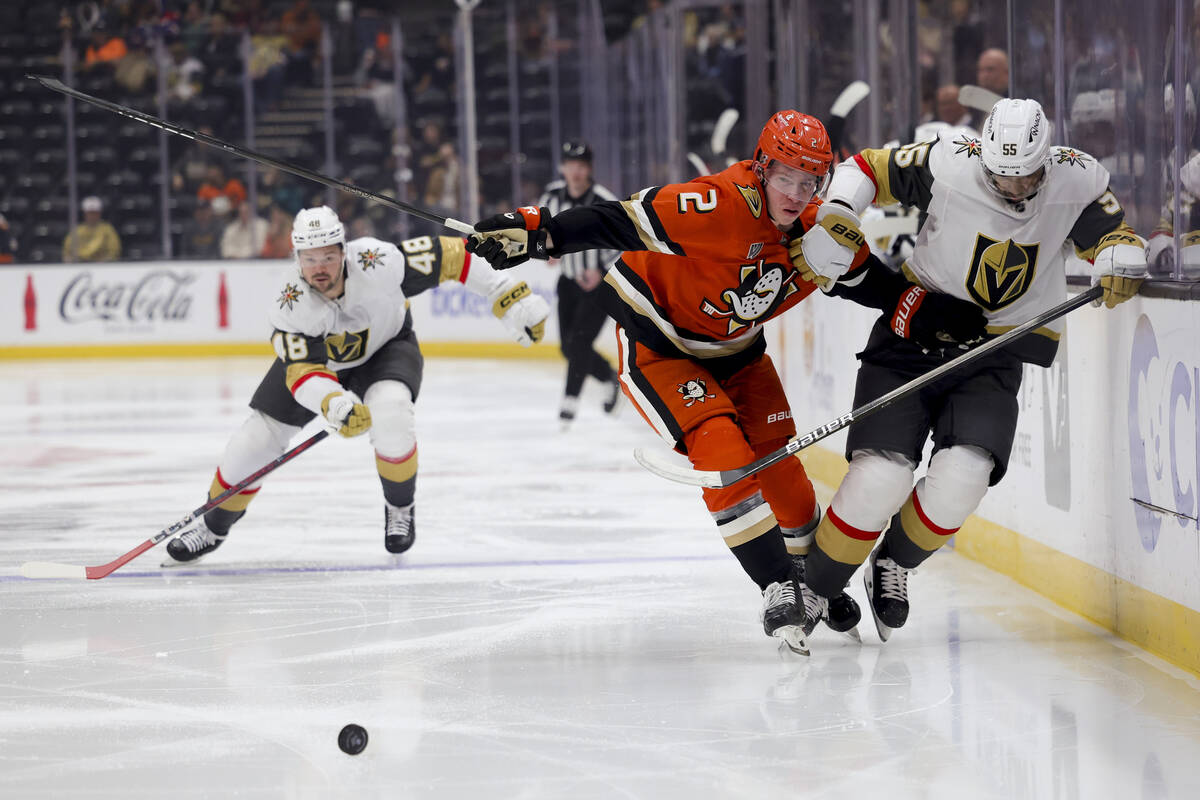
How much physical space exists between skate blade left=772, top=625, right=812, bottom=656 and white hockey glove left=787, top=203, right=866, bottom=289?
75cm

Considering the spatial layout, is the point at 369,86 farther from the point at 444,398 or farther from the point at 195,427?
the point at 195,427

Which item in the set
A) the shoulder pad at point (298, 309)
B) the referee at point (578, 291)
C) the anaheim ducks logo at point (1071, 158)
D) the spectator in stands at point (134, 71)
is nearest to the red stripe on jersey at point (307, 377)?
the shoulder pad at point (298, 309)

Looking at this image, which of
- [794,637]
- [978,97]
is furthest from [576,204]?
[794,637]

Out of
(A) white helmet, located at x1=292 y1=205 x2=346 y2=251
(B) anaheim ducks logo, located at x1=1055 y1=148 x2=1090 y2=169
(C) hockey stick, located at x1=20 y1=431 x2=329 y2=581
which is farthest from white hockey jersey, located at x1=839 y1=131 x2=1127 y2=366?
(C) hockey stick, located at x1=20 y1=431 x2=329 y2=581

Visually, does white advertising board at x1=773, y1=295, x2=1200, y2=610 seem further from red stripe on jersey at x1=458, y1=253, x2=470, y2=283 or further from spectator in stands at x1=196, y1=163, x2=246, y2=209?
spectator in stands at x1=196, y1=163, x2=246, y2=209

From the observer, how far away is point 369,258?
4.20m

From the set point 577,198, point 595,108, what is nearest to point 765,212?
point 577,198

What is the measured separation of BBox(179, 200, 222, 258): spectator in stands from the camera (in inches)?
510

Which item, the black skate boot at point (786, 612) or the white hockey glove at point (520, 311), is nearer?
the black skate boot at point (786, 612)

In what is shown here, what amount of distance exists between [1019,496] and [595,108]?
9.22 m

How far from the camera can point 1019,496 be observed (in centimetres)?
399

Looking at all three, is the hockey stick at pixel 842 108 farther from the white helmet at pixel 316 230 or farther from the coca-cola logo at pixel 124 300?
the coca-cola logo at pixel 124 300

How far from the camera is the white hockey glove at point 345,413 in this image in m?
3.96

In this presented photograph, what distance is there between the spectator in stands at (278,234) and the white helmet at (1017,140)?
34.3ft
